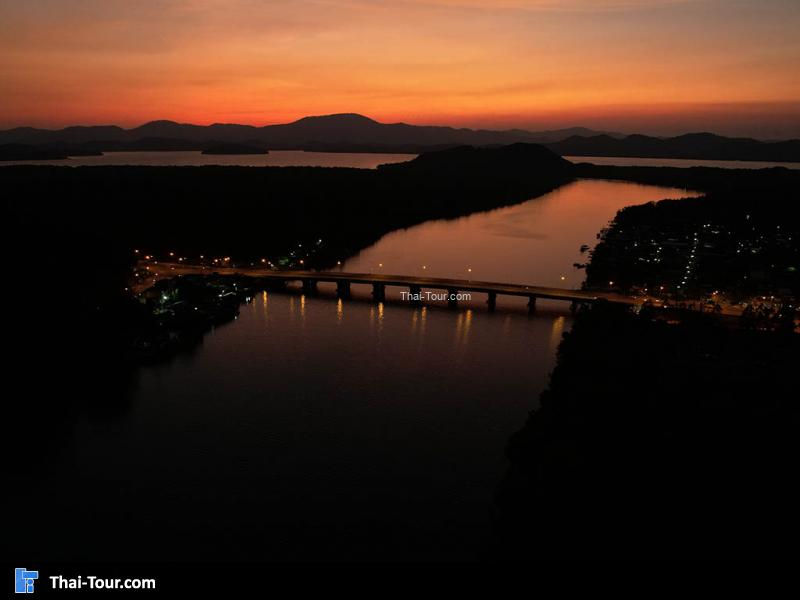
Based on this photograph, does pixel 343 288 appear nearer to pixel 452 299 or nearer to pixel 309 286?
pixel 309 286

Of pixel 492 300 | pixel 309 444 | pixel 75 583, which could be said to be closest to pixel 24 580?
pixel 75 583

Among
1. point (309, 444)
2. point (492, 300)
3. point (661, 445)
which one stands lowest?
point (309, 444)

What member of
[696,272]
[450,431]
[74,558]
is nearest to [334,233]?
[696,272]

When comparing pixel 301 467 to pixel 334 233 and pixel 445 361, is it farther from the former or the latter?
pixel 334 233

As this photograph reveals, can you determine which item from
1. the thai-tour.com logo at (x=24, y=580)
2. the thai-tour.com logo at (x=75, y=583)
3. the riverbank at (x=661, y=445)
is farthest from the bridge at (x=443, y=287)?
the thai-tour.com logo at (x=24, y=580)

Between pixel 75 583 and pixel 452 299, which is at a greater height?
pixel 452 299

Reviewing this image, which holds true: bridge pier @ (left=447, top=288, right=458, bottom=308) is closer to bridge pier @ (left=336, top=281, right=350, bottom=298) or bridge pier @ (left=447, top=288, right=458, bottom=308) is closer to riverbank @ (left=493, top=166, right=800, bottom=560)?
bridge pier @ (left=336, top=281, right=350, bottom=298)

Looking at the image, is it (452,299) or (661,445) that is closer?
(661,445)
